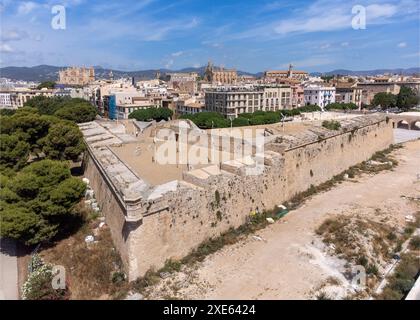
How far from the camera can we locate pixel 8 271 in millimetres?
11219

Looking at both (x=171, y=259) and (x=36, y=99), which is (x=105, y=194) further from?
(x=36, y=99)

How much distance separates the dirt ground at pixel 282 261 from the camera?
10.1m

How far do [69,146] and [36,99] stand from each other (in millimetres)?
32003

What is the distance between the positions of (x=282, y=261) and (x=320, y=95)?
6742 centimetres

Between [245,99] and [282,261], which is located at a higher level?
[245,99]

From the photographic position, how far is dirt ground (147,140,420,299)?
33.0 ft

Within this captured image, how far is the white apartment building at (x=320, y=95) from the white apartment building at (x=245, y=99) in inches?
246

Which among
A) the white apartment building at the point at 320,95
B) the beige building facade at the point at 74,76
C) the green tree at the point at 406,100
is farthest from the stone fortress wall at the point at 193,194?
the beige building facade at the point at 74,76

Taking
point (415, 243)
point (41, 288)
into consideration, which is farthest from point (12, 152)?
point (415, 243)

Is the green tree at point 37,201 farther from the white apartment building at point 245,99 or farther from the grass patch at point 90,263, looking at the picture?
the white apartment building at point 245,99

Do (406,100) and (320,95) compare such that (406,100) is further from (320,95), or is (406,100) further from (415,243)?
(415,243)

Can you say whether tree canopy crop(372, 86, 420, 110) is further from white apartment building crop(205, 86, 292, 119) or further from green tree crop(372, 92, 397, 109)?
white apartment building crop(205, 86, 292, 119)
